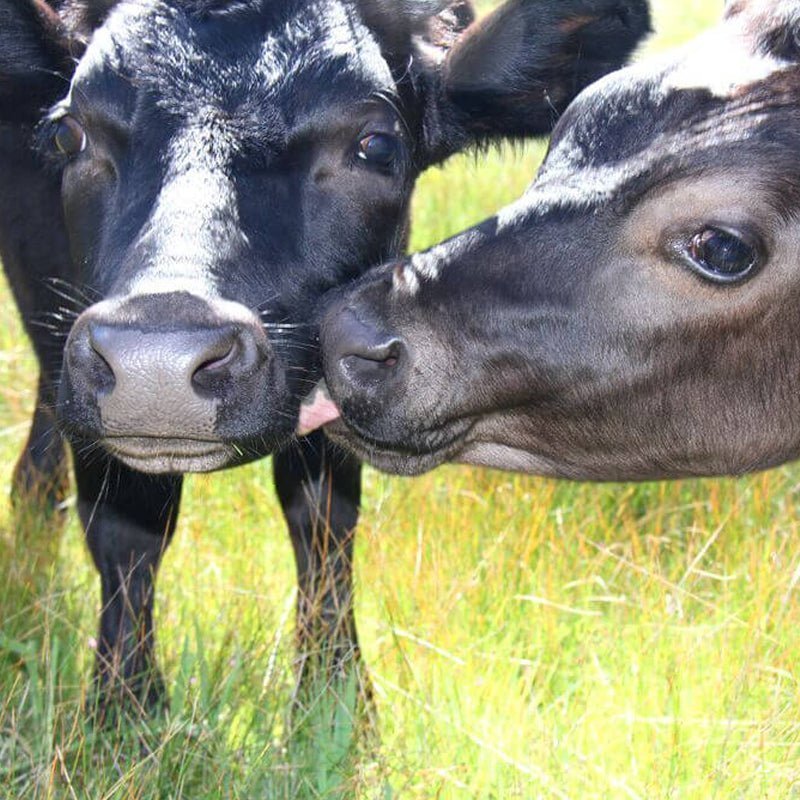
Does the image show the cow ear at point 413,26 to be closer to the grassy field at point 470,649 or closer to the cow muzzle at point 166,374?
the cow muzzle at point 166,374

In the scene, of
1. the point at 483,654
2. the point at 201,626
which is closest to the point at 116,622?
the point at 201,626

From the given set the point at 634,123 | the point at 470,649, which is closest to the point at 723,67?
the point at 634,123

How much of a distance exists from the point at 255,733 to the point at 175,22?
193cm

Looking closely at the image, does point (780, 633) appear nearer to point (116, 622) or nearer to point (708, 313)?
point (708, 313)

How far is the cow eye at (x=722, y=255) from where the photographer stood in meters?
3.12

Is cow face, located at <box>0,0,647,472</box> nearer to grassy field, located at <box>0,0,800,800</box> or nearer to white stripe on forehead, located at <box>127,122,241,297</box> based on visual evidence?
white stripe on forehead, located at <box>127,122,241,297</box>

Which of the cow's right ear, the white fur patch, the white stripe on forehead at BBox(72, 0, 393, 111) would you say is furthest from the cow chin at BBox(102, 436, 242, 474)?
the cow's right ear

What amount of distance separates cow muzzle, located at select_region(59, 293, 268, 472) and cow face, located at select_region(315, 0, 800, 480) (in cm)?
22

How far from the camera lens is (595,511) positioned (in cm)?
523

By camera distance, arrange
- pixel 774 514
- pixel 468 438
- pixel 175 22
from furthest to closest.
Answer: pixel 774 514, pixel 175 22, pixel 468 438

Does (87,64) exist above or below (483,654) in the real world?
above

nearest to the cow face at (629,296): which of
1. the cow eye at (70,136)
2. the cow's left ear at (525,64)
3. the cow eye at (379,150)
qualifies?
the cow eye at (379,150)

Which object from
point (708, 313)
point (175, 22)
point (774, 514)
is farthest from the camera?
point (774, 514)

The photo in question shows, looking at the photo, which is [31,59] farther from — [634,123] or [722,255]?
[722,255]
